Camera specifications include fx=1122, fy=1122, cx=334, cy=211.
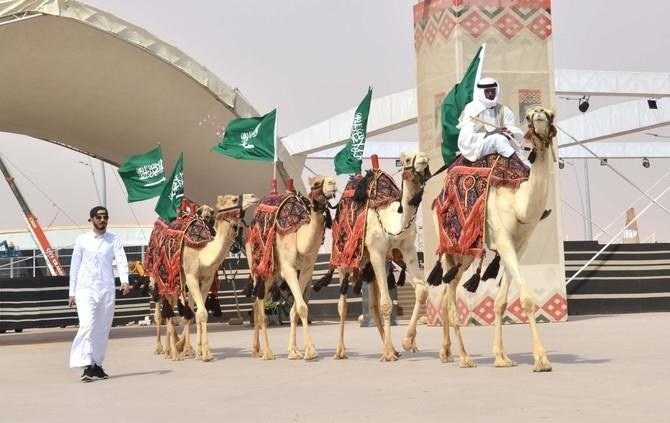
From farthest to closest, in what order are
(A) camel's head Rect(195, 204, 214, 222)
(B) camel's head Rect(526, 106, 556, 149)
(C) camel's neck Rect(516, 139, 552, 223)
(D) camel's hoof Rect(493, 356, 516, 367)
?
(A) camel's head Rect(195, 204, 214, 222) → (D) camel's hoof Rect(493, 356, 516, 367) → (C) camel's neck Rect(516, 139, 552, 223) → (B) camel's head Rect(526, 106, 556, 149)

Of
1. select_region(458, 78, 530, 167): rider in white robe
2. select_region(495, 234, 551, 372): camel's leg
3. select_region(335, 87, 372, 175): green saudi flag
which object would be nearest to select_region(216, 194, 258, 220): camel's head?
select_region(335, 87, 372, 175): green saudi flag

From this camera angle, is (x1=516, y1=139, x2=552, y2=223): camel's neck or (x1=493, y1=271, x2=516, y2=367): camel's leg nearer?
(x1=516, y1=139, x2=552, y2=223): camel's neck

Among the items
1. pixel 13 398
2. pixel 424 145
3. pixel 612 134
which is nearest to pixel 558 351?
pixel 13 398

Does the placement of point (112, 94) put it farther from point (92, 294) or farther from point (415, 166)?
point (415, 166)

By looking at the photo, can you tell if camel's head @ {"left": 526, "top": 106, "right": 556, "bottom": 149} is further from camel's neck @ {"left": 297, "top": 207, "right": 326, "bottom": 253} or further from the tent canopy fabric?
the tent canopy fabric

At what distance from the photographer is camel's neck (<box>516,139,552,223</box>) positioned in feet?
33.7

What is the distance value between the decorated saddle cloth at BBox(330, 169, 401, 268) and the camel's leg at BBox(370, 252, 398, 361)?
23 centimetres

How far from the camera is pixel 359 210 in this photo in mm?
12953

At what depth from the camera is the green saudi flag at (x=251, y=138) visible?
1805 centimetres

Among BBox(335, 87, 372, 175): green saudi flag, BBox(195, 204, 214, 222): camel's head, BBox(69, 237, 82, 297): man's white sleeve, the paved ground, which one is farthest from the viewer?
BBox(195, 204, 214, 222): camel's head

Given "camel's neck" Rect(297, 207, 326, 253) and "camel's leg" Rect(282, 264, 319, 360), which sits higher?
"camel's neck" Rect(297, 207, 326, 253)

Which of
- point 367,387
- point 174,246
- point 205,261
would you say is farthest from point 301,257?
point 367,387

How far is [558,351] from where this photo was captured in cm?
1252

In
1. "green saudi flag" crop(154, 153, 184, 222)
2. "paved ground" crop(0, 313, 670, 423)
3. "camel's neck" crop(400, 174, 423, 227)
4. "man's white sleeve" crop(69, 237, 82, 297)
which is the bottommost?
"paved ground" crop(0, 313, 670, 423)
